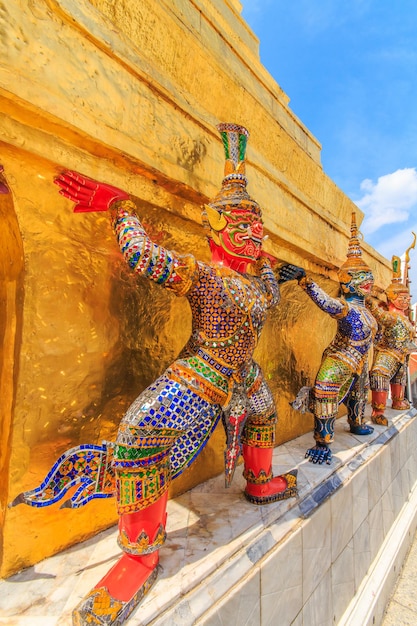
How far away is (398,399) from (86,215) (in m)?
4.59

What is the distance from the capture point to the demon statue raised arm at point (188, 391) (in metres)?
1.21

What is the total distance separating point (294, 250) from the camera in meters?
3.03

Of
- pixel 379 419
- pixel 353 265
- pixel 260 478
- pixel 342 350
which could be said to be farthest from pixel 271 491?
pixel 379 419

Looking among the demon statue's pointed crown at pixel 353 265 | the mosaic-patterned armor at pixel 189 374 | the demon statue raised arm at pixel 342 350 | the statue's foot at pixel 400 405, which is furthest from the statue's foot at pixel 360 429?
the mosaic-patterned armor at pixel 189 374

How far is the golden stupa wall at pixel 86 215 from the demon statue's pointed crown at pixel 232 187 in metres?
0.29

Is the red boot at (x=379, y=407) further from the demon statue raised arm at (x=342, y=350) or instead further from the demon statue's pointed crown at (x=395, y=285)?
the demon statue's pointed crown at (x=395, y=285)

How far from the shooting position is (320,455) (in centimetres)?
245

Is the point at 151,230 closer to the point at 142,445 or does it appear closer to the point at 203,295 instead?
the point at 203,295

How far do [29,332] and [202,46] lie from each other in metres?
2.06

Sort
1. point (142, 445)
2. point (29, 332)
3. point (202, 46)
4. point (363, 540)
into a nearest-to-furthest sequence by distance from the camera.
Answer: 1. point (142, 445)
2. point (29, 332)
3. point (202, 46)
4. point (363, 540)

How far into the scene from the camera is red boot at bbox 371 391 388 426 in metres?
3.60

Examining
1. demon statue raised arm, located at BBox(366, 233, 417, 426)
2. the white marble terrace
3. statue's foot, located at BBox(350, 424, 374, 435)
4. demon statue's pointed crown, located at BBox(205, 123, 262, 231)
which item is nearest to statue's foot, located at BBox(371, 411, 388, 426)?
demon statue raised arm, located at BBox(366, 233, 417, 426)

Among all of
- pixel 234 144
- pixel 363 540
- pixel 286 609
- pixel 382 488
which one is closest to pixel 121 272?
pixel 234 144

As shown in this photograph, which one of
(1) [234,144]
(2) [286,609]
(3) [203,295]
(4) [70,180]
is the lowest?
(2) [286,609]
